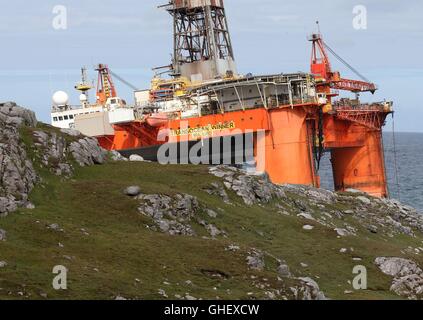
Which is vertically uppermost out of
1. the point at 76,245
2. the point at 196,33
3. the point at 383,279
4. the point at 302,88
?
the point at 196,33

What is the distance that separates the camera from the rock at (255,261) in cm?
5006

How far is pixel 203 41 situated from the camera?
436 feet

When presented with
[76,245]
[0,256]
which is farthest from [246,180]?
[0,256]

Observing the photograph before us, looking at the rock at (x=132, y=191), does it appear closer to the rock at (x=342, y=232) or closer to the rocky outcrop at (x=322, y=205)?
the rocky outcrop at (x=322, y=205)

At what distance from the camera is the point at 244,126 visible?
110 metres

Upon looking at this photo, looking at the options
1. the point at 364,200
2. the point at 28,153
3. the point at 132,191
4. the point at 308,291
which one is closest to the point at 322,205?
the point at 364,200

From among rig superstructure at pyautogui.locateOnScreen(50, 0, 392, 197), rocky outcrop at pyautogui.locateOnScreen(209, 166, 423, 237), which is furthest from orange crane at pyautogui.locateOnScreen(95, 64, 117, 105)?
rocky outcrop at pyautogui.locateOnScreen(209, 166, 423, 237)

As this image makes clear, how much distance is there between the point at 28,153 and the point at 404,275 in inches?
922

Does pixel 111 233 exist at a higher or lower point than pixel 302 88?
lower

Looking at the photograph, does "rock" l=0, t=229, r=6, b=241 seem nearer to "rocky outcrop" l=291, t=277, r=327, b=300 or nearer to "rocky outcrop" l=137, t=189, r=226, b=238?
"rocky outcrop" l=137, t=189, r=226, b=238
